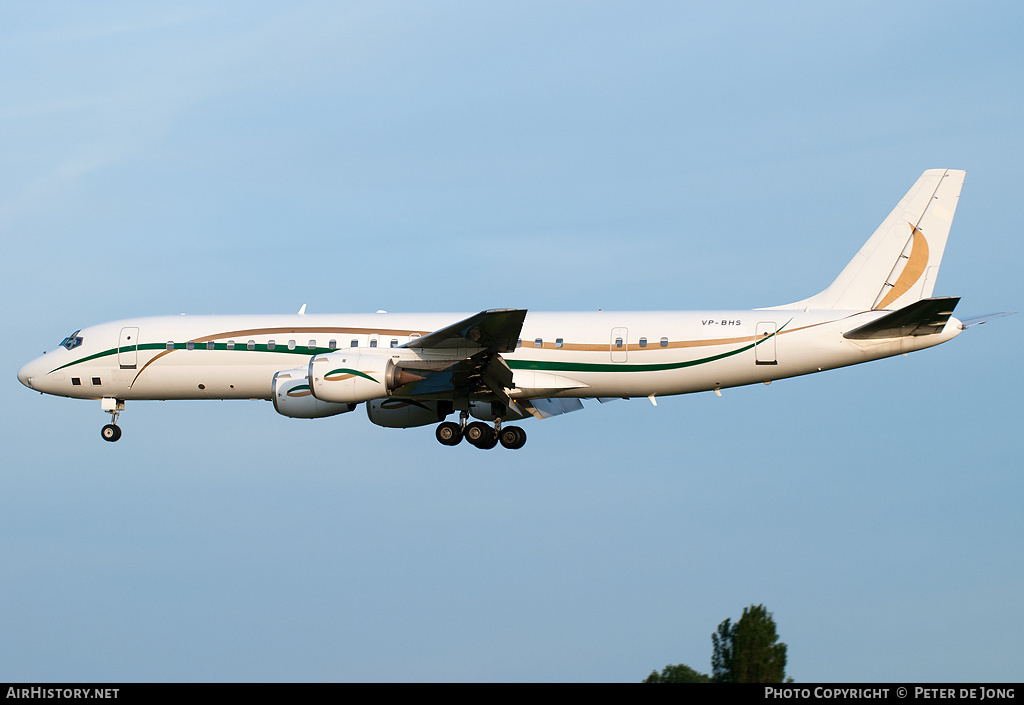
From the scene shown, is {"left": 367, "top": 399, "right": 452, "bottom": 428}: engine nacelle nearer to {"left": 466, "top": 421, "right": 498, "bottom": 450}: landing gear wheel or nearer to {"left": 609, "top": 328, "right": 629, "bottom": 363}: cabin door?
{"left": 466, "top": 421, "right": 498, "bottom": 450}: landing gear wheel

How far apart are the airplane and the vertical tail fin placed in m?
0.03

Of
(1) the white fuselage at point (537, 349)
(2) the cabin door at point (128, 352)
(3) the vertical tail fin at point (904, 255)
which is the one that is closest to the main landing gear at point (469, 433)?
(1) the white fuselage at point (537, 349)

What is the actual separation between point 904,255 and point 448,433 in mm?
12664

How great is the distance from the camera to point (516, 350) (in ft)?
106

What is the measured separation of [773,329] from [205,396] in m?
15.8

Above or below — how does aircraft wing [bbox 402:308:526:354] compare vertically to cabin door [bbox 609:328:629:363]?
below

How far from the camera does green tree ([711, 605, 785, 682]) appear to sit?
3984 cm

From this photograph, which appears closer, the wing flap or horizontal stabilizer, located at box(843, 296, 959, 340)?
horizontal stabilizer, located at box(843, 296, 959, 340)

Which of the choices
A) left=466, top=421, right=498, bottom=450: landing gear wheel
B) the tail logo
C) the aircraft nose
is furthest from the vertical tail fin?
the aircraft nose

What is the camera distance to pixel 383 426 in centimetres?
3584

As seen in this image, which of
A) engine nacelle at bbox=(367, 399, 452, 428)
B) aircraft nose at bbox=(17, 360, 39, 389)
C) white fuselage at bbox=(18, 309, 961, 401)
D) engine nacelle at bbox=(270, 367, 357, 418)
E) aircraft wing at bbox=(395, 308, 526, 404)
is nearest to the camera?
aircraft wing at bbox=(395, 308, 526, 404)

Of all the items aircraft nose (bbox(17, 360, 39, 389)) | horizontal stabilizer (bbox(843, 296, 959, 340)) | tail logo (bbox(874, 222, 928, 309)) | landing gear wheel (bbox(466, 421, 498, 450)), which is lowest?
landing gear wheel (bbox(466, 421, 498, 450))

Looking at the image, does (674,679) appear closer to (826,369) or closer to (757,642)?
(757,642)
